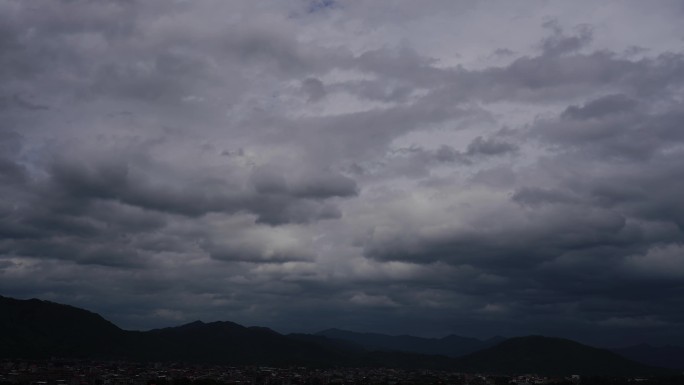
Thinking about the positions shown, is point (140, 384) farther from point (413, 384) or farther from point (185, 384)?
point (413, 384)

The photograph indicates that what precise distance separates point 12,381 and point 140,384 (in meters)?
29.7

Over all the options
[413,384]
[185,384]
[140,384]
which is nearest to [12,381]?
[140,384]

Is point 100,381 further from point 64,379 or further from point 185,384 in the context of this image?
point 185,384

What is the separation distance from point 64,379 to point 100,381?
12569 mm

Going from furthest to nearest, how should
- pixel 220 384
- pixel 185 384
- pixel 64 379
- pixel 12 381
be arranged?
pixel 64 379
pixel 12 381
pixel 220 384
pixel 185 384

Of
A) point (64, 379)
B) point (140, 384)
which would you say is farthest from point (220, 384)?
point (64, 379)

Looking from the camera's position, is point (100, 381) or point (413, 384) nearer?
point (100, 381)

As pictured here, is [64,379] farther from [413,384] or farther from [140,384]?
[413,384]

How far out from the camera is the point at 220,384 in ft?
529

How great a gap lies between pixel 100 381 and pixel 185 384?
44.4 meters

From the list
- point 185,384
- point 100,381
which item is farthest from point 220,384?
point 100,381

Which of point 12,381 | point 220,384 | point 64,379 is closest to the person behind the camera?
point 220,384

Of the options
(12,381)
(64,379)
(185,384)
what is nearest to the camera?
(185,384)

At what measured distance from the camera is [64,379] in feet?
617
